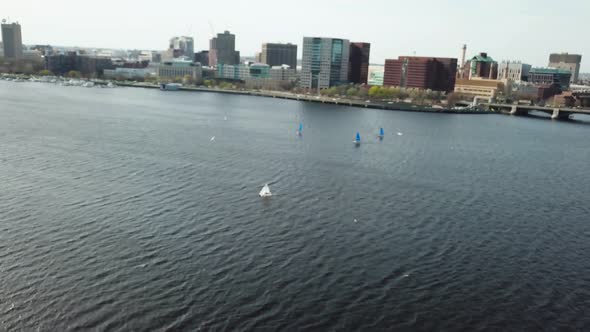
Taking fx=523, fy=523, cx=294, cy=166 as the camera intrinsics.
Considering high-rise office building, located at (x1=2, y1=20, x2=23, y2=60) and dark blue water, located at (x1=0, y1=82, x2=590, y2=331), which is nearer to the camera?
dark blue water, located at (x1=0, y1=82, x2=590, y2=331)

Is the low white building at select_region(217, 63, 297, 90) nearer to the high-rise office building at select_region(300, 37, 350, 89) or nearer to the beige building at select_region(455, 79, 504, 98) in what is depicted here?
the high-rise office building at select_region(300, 37, 350, 89)

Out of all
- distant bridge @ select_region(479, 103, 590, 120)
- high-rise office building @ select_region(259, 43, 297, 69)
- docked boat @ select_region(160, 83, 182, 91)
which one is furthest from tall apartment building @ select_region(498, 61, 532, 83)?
docked boat @ select_region(160, 83, 182, 91)

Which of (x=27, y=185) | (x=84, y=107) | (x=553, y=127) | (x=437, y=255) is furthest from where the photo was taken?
(x=553, y=127)

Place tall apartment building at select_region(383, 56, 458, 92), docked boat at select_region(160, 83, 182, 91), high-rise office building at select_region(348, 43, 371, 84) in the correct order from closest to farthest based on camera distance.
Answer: docked boat at select_region(160, 83, 182, 91) → tall apartment building at select_region(383, 56, 458, 92) → high-rise office building at select_region(348, 43, 371, 84)

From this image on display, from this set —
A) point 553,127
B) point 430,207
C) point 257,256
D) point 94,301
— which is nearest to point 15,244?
point 94,301

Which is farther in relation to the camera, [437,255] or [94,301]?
[437,255]

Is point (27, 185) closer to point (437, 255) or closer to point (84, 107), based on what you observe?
Result: point (437, 255)

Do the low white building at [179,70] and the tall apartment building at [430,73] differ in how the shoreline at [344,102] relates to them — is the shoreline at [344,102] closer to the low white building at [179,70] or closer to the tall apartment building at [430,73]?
the low white building at [179,70]
